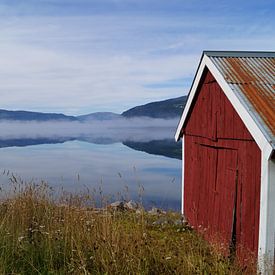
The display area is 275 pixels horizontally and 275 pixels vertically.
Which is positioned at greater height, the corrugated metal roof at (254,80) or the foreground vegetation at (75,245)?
the corrugated metal roof at (254,80)

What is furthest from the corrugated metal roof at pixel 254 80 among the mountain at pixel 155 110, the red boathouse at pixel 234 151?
the mountain at pixel 155 110

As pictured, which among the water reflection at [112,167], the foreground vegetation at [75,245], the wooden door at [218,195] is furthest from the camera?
the water reflection at [112,167]

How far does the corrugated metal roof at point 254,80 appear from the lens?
653 cm

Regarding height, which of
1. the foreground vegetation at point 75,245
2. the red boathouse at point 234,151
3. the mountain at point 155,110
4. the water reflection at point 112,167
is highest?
the mountain at point 155,110

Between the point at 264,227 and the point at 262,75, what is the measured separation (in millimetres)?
2795

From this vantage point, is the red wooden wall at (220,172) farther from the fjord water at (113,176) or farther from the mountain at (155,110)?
→ the mountain at (155,110)

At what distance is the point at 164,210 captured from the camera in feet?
44.1

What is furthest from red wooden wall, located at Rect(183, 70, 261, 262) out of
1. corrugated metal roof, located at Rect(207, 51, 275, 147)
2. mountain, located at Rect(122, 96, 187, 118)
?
mountain, located at Rect(122, 96, 187, 118)

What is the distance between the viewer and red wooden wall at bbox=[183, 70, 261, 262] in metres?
6.98

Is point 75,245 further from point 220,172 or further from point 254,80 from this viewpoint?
point 254,80

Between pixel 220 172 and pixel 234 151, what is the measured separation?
93cm

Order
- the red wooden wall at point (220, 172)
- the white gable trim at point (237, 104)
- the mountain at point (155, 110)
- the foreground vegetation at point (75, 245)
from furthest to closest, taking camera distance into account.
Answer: the mountain at point (155, 110)
the red wooden wall at point (220, 172)
the white gable trim at point (237, 104)
the foreground vegetation at point (75, 245)

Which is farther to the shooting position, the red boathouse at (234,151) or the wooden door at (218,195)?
the wooden door at (218,195)

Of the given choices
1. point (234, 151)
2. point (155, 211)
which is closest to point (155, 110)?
point (155, 211)
